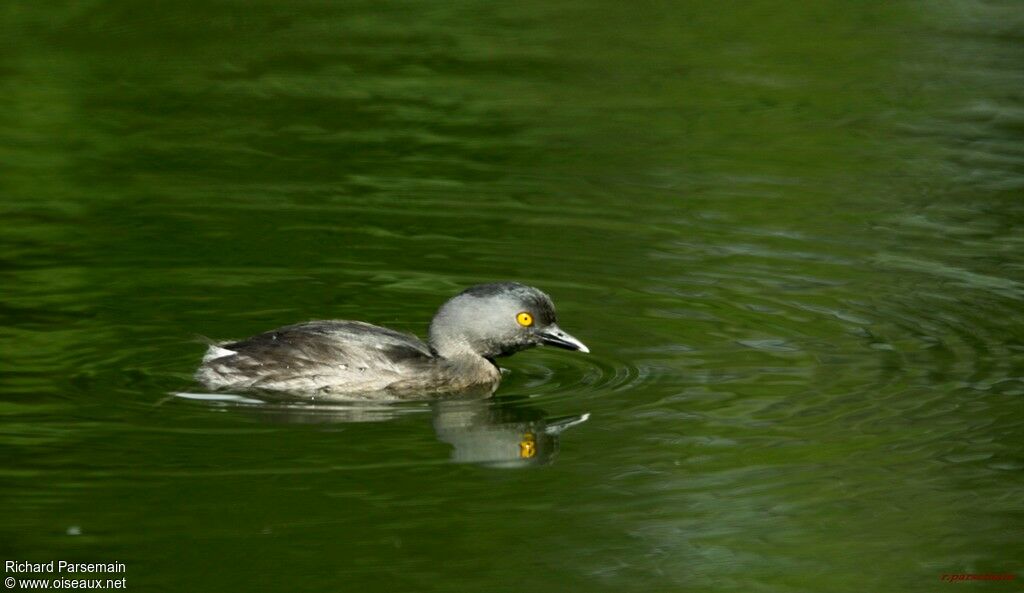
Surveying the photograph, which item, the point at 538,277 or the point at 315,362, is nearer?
the point at 315,362

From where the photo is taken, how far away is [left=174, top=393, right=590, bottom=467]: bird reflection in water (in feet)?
29.6

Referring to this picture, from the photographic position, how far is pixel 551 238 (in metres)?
13.0

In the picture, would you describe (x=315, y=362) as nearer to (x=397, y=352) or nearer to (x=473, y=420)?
(x=397, y=352)

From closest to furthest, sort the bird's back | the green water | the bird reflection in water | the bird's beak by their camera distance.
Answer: the green water < the bird reflection in water < the bird's back < the bird's beak

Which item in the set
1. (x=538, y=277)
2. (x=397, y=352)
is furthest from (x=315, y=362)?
(x=538, y=277)

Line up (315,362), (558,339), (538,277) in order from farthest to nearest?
1. (538,277)
2. (558,339)
3. (315,362)

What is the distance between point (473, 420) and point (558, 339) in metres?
0.83

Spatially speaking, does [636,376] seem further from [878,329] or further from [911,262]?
[911,262]

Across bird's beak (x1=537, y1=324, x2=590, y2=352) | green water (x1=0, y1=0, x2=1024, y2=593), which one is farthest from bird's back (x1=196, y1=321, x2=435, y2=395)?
bird's beak (x1=537, y1=324, x2=590, y2=352)

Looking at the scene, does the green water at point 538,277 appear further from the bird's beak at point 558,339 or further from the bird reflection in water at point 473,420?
the bird's beak at point 558,339

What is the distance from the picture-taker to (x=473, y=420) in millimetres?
9578

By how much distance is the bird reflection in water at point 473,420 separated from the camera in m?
9.02

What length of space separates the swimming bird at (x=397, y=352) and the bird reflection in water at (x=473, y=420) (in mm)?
159

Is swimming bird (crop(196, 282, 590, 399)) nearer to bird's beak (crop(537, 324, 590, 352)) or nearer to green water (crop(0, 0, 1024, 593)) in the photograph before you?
bird's beak (crop(537, 324, 590, 352))
